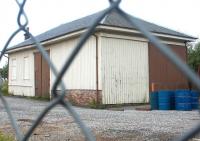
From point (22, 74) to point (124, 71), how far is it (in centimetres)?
987

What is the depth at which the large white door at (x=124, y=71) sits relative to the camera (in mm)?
18172

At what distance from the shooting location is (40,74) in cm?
2408

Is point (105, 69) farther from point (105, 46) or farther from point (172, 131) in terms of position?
point (172, 131)

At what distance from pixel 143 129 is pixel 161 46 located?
8.55 metres

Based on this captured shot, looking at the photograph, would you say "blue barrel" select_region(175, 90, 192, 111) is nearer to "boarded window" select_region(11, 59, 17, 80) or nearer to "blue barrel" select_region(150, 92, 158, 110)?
"blue barrel" select_region(150, 92, 158, 110)

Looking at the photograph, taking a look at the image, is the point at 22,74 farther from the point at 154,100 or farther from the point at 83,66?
the point at 154,100

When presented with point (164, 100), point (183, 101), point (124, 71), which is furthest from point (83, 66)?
point (183, 101)

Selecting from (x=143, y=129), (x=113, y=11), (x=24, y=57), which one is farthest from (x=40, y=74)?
(x=113, y=11)

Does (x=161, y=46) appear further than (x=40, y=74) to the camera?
No

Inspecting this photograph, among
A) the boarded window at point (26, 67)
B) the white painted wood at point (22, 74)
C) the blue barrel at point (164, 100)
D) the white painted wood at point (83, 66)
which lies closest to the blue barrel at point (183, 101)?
the blue barrel at point (164, 100)

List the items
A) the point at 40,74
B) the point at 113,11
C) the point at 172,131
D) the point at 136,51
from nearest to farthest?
the point at 113,11 → the point at 172,131 → the point at 136,51 → the point at 40,74

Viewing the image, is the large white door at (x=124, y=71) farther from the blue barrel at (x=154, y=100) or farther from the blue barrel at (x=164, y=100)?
the blue barrel at (x=164, y=100)

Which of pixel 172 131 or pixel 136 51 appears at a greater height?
pixel 136 51

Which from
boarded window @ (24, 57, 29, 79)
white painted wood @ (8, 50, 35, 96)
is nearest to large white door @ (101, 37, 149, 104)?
white painted wood @ (8, 50, 35, 96)
